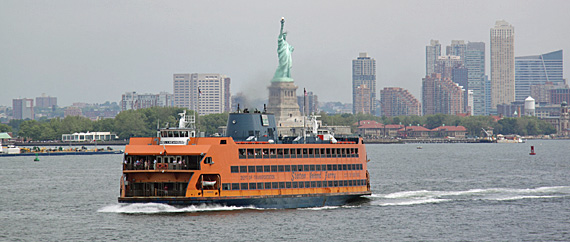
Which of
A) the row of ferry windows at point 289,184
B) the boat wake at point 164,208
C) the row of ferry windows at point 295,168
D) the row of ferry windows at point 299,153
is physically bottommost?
the boat wake at point 164,208

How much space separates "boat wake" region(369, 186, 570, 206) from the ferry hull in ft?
17.6

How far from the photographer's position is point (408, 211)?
65.7 meters

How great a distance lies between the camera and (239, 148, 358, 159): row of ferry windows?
59.2 m

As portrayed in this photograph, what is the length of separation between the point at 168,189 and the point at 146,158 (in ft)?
8.03

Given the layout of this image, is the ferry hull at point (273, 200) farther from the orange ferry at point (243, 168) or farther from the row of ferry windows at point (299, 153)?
the row of ferry windows at point (299, 153)

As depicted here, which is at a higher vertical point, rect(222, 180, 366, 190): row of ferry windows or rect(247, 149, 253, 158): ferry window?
rect(247, 149, 253, 158): ferry window

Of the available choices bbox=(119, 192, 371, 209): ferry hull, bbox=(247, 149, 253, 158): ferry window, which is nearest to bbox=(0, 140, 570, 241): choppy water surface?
bbox=(119, 192, 371, 209): ferry hull

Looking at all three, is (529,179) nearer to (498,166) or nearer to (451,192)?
(451,192)

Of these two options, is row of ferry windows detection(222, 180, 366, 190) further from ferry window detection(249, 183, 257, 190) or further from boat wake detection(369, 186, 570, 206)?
boat wake detection(369, 186, 570, 206)

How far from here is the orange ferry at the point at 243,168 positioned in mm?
56188

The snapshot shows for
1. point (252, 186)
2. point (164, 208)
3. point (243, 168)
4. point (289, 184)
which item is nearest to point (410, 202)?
point (289, 184)

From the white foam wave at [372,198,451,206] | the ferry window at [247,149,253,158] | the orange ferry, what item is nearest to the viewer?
the orange ferry

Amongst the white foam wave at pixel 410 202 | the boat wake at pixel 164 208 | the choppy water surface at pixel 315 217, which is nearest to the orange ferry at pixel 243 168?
the boat wake at pixel 164 208

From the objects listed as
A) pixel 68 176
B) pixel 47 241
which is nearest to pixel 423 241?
pixel 47 241
